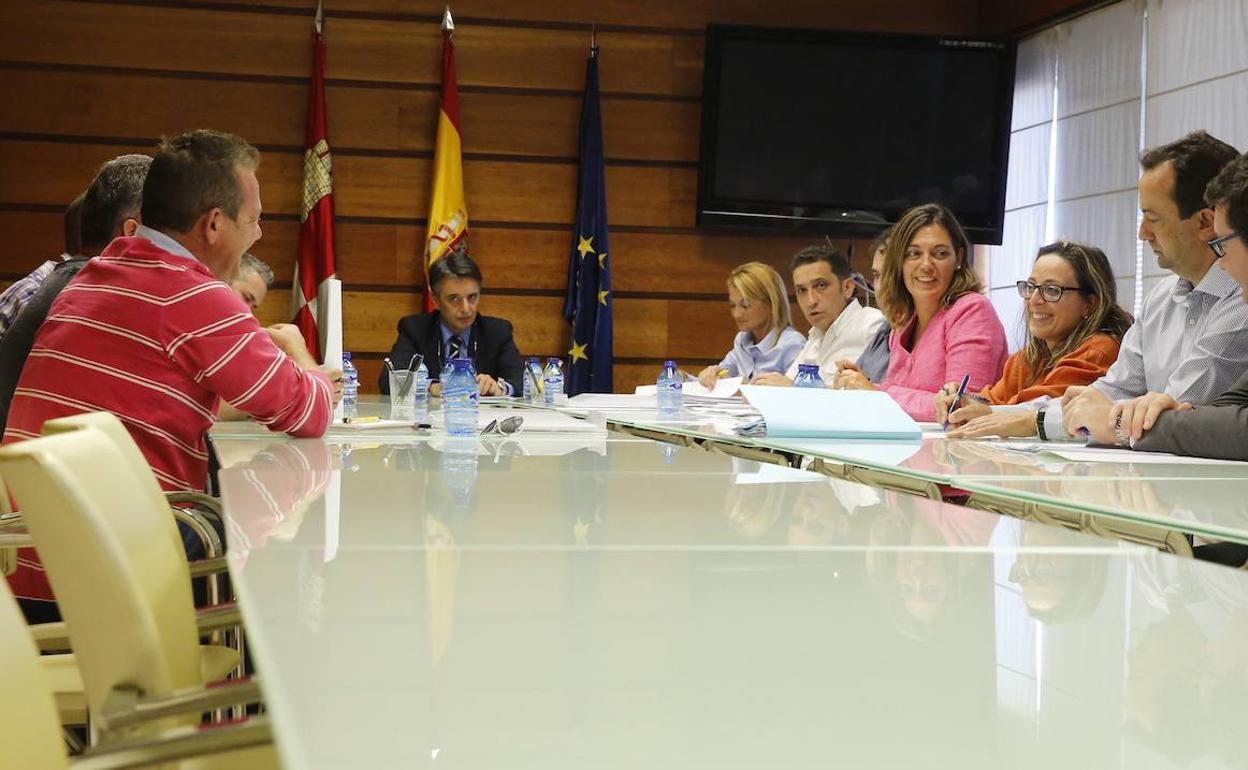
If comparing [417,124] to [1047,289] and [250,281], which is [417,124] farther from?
[1047,289]

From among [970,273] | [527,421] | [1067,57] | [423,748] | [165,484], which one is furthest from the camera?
[1067,57]

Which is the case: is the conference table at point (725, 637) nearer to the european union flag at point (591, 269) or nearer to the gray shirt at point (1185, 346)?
the gray shirt at point (1185, 346)

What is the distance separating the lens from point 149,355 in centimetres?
257

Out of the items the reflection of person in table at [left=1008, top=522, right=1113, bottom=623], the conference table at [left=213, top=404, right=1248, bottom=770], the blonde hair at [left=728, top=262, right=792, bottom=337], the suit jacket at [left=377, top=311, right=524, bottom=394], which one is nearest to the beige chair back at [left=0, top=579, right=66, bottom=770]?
the conference table at [left=213, top=404, right=1248, bottom=770]

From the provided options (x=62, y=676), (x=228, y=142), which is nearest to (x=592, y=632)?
(x=62, y=676)

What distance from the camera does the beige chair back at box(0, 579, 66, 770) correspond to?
0.95 metres

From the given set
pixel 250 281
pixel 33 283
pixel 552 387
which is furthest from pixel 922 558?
pixel 250 281

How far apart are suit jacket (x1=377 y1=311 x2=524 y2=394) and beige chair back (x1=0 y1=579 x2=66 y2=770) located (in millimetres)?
5109

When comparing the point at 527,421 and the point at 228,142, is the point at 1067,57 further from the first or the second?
the point at 228,142

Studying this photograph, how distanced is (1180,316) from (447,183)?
196 inches

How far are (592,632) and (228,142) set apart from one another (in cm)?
228

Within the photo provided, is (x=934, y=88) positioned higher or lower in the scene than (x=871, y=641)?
higher

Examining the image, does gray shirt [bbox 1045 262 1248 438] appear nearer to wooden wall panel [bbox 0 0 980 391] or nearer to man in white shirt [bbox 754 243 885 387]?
man in white shirt [bbox 754 243 885 387]

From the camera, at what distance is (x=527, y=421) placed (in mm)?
3707
